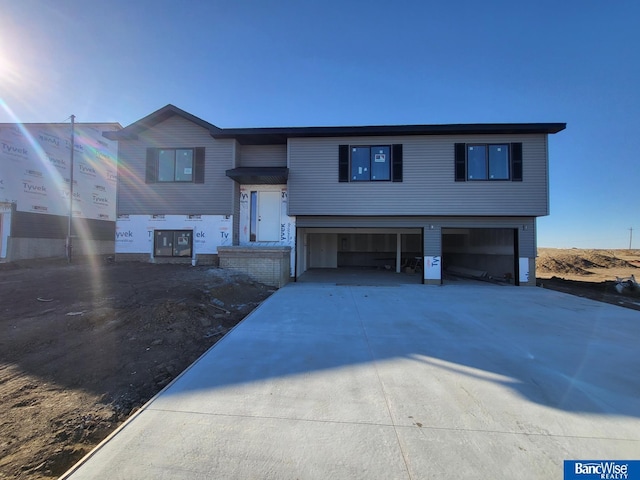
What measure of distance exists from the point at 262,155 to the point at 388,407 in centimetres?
1164

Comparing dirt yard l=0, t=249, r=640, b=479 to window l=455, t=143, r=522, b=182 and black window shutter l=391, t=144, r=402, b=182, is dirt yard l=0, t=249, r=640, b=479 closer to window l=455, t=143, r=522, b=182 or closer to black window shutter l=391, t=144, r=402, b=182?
window l=455, t=143, r=522, b=182

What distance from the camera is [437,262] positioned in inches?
467

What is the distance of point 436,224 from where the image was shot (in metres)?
11.9

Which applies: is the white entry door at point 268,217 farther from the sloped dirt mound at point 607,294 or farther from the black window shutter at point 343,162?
the sloped dirt mound at point 607,294

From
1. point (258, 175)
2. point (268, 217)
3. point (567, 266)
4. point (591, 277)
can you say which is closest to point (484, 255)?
point (591, 277)

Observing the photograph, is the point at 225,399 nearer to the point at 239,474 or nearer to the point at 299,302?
the point at 239,474

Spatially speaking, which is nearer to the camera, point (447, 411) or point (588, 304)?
point (447, 411)

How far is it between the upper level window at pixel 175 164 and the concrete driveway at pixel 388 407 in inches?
357

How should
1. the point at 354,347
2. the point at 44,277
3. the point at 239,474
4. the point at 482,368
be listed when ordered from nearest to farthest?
the point at 239,474, the point at 482,368, the point at 354,347, the point at 44,277

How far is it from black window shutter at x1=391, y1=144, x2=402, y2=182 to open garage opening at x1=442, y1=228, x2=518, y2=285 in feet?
17.5

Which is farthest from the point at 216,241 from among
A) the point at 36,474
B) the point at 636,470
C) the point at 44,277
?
the point at 636,470

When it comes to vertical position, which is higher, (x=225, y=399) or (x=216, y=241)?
(x=216, y=241)

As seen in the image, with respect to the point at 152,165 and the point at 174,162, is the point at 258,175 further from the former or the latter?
the point at 152,165

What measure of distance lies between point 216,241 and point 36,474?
1028cm
